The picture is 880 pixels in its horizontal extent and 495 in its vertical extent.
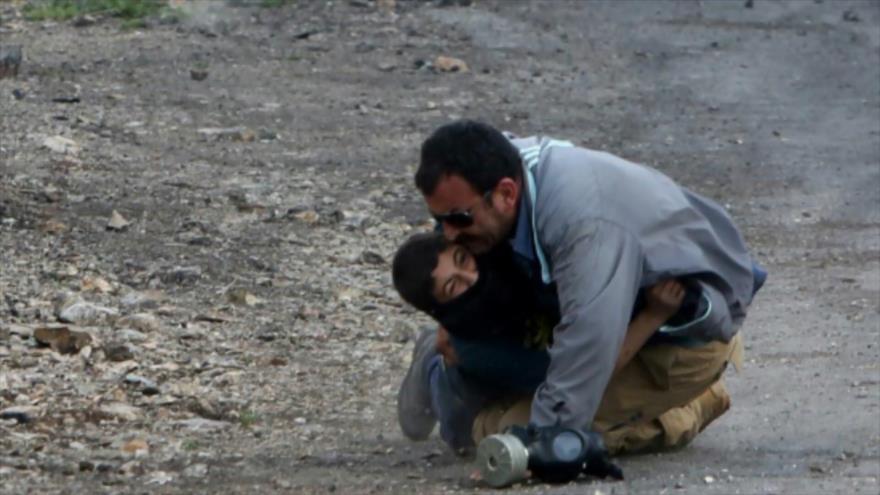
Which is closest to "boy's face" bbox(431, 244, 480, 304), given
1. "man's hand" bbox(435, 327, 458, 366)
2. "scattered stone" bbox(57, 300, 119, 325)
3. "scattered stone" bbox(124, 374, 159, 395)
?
"man's hand" bbox(435, 327, 458, 366)

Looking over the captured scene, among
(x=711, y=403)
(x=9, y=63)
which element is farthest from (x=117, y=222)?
(x=9, y=63)

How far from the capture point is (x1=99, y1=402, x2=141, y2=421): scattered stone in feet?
22.4

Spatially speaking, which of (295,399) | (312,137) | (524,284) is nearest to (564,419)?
(524,284)

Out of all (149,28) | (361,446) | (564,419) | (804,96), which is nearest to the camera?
(564,419)

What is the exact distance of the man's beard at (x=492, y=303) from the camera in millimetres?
5668

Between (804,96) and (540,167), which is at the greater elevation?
(540,167)

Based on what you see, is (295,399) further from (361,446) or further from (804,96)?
(804,96)

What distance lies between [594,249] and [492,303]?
432mm

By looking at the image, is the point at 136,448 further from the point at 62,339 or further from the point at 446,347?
the point at 62,339

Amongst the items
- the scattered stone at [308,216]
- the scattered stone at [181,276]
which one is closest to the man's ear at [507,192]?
the scattered stone at [181,276]

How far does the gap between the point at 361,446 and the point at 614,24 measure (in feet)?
38.6

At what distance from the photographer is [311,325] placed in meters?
8.53

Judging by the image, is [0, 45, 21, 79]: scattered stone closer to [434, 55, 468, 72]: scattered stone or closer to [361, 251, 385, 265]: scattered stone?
[434, 55, 468, 72]: scattered stone

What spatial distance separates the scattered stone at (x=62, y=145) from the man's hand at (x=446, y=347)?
6094 millimetres
